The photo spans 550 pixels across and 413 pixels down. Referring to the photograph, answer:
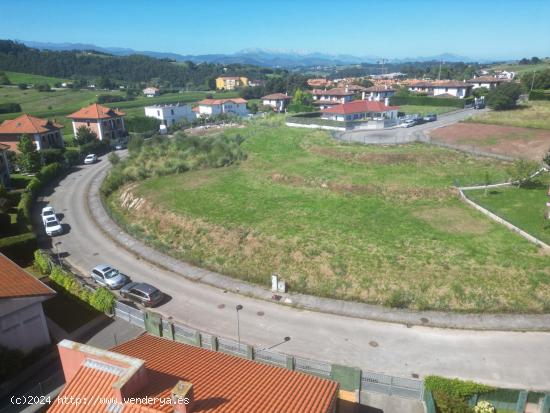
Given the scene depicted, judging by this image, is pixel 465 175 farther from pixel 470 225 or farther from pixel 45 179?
pixel 45 179

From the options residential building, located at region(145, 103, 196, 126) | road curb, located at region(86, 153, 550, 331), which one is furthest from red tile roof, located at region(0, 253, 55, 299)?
residential building, located at region(145, 103, 196, 126)

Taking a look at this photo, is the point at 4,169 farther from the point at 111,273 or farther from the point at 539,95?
the point at 539,95

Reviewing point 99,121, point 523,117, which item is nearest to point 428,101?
point 523,117

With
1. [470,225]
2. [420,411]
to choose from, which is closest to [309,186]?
[470,225]

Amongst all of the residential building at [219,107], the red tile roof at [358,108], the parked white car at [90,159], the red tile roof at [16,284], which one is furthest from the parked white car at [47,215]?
the residential building at [219,107]

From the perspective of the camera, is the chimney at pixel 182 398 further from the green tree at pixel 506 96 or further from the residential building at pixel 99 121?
the green tree at pixel 506 96

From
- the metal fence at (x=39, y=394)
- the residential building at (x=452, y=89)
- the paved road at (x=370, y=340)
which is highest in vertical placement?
the residential building at (x=452, y=89)

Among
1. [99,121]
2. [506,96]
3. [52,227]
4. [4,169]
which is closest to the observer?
[52,227]
